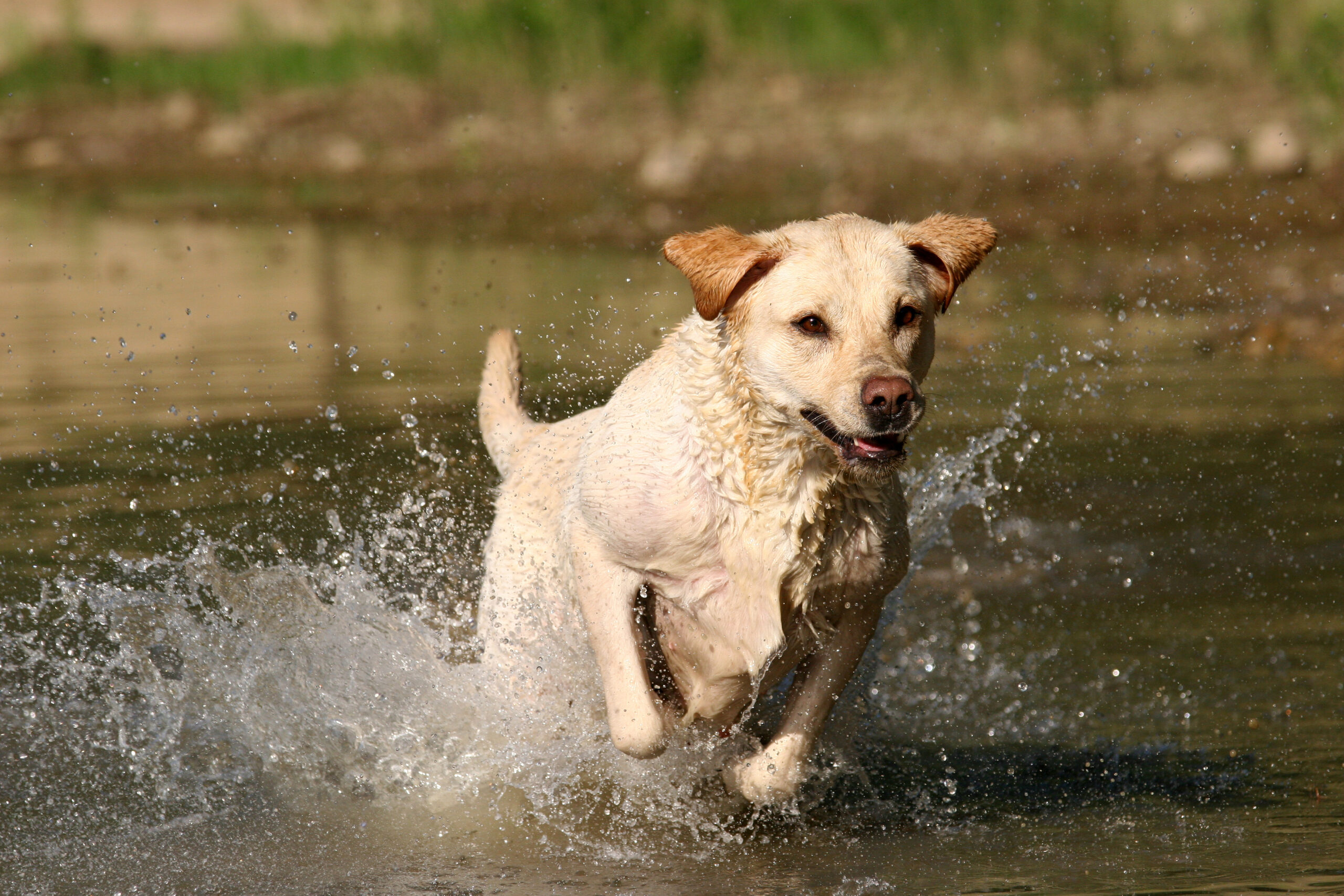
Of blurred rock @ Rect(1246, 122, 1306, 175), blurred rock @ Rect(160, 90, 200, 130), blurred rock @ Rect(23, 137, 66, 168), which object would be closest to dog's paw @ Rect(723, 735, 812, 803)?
blurred rock @ Rect(1246, 122, 1306, 175)

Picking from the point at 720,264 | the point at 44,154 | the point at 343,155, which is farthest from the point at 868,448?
the point at 44,154

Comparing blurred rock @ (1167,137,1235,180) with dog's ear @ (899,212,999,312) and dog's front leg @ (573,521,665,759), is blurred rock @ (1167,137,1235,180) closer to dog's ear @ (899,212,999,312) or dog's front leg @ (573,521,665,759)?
dog's ear @ (899,212,999,312)

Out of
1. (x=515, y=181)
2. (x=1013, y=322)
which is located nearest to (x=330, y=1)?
(x=515, y=181)

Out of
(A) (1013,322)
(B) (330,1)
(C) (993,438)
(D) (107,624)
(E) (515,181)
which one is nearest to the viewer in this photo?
(D) (107,624)

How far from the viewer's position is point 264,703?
227 inches

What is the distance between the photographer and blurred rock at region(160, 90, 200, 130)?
970 inches

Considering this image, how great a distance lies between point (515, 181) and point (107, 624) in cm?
1486

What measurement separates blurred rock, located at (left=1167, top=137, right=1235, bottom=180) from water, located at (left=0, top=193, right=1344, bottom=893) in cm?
630

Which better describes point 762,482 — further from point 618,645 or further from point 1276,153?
point 1276,153

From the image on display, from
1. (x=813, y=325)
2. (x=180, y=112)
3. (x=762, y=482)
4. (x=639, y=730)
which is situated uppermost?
(x=180, y=112)

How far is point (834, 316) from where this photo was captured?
4.58 m

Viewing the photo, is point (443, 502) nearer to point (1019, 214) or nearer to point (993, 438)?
point (993, 438)

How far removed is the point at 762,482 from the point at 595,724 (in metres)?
1.25

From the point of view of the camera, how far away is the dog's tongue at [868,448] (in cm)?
450
